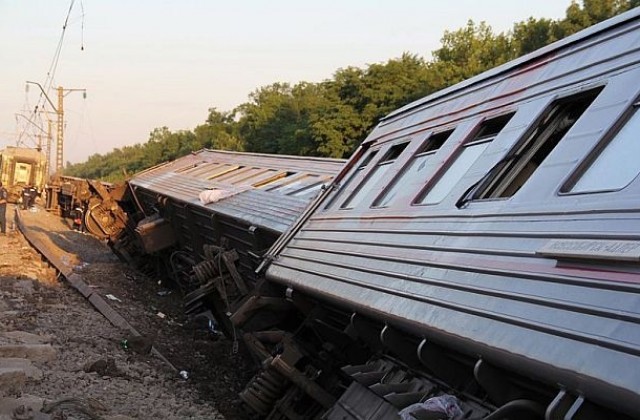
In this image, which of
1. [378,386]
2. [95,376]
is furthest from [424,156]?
[95,376]

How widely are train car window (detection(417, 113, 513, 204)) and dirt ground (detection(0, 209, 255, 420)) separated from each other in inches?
138

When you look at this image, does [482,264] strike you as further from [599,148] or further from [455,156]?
[455,156]


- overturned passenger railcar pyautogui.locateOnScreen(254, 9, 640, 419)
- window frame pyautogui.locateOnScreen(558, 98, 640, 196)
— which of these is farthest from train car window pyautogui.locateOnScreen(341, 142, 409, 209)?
window frame pyautogui.locateOnScreen(558, 98, 640, 196)

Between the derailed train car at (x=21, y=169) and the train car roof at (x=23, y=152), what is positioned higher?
the train car roof at (x=23, y=152)

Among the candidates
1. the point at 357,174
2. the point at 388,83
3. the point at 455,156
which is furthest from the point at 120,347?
the point at 388,83

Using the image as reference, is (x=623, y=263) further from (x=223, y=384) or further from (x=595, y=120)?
(x=223, y=384)

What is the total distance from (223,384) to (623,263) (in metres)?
6.75

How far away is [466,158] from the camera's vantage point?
5.06 metres

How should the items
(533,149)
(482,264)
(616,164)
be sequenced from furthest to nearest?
(533,149)
(482,264)
(616,164)

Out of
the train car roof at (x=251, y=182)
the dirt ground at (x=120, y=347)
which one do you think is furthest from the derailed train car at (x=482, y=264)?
the train car roof at (x=251, y=182)

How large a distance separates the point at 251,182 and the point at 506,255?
950cm

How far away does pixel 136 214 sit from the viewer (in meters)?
18.4

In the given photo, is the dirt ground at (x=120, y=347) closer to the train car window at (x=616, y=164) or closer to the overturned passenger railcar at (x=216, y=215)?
the overturned passenger railcar at (x=216, y=215)

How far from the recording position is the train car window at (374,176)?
6.91 m
